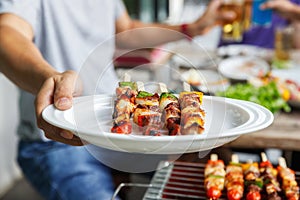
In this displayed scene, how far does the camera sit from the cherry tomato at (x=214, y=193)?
1202 millimetres

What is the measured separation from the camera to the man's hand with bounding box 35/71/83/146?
969mm

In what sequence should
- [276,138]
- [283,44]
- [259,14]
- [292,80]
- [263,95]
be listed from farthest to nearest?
[283,44]
[259,14]
[292,80]
[263,95]
[276,138]

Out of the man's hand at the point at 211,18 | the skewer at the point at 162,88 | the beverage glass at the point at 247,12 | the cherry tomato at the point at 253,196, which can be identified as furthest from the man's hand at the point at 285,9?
the skewer at the point at 162,88

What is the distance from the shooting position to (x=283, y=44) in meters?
2.63

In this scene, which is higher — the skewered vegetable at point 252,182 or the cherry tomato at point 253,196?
the cherry tomato at point 253,196

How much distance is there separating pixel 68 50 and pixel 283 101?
2.90ft

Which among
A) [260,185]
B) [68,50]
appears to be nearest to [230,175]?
[260,185]

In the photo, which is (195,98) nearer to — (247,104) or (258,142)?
(247,104)

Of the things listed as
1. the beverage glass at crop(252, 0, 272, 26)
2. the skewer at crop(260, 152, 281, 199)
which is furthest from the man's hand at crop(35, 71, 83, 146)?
the beverage glass at crop(252, 0, 272, 26)

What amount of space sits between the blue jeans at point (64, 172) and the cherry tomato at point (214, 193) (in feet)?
1.55

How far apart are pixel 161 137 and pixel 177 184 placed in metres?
0.54

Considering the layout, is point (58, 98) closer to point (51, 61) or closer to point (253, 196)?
point (253, 196)

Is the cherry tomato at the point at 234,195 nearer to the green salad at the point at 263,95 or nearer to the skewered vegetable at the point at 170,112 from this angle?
the skewered vegetable at the point at 170,112

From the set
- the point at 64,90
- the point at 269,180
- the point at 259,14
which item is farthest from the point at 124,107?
the point at 259,14
